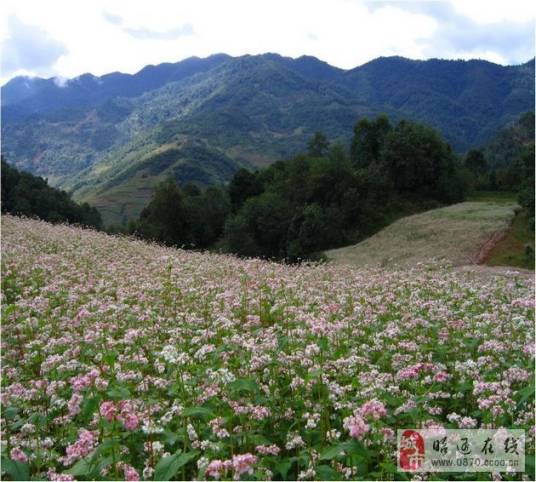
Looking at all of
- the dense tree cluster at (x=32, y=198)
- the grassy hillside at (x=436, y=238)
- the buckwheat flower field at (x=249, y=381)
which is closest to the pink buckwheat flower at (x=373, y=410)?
the buckwheat flower field at (x=249, y=381)

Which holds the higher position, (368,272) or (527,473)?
(368,272)

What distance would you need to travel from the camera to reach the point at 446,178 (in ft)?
237

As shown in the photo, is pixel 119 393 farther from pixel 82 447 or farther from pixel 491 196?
pixel 491 196

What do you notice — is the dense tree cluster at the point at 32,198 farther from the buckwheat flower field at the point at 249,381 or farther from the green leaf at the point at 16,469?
the green leaf at the point at 16,469

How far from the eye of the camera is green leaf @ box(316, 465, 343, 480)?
4.27 metres

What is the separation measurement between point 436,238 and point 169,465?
4795 centimetres

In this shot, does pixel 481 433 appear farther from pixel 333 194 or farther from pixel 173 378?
pixel 333 194

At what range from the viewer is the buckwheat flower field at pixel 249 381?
4.56m

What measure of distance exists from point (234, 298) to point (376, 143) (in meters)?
75.8

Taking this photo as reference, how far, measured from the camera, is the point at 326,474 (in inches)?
169

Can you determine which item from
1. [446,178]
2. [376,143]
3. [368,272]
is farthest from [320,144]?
[368,272]

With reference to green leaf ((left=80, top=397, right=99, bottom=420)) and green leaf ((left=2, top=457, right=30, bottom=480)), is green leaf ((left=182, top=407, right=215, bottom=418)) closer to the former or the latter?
green leaf ((left=80, top=397, right=99, bottom=420))
